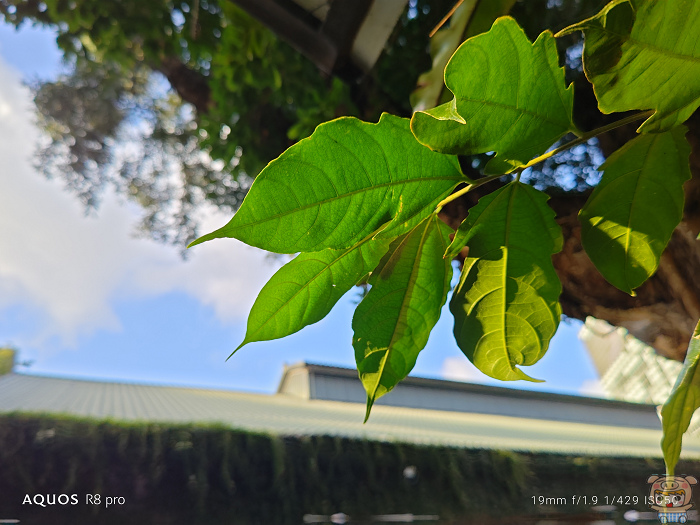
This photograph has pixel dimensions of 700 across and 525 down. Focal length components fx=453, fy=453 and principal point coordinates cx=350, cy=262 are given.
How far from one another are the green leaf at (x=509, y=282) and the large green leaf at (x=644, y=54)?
2.1 inches

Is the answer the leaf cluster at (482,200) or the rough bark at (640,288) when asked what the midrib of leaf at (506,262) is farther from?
the rough bark at (640,288)

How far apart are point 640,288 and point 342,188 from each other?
0.74 meters

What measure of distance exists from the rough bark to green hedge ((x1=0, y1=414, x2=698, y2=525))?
2463 millimetres

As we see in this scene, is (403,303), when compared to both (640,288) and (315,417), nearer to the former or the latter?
(640,288)

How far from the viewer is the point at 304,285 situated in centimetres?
17

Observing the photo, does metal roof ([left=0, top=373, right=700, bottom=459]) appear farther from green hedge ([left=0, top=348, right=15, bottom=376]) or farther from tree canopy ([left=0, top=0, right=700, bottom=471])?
tree canopy ([left=0, top=0, right=700, bottom=471])

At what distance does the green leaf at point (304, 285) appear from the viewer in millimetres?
170

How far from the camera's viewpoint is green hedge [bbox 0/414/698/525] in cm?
249

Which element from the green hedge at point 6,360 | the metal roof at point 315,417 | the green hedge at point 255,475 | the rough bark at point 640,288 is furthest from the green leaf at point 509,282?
the green hedge at point 6,360

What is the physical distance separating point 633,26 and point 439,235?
0.09 metres

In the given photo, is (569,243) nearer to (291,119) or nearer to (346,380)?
(291,119)

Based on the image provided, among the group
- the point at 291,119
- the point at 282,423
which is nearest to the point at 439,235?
the point at 291,119

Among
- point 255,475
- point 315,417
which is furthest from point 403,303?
point 315,417

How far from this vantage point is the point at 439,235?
0.58ft
